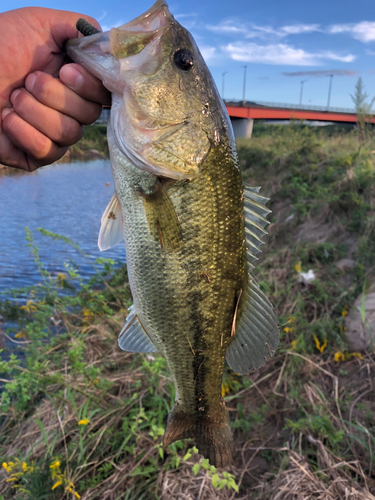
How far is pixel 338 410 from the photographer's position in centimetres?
302

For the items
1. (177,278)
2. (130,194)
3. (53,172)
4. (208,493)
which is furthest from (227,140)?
(53,172)

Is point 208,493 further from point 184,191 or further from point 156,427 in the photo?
point 184,191

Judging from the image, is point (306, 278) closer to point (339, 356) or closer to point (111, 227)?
point (339, 356)

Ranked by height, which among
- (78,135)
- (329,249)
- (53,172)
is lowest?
(53,172)

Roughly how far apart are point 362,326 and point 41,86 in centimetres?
374

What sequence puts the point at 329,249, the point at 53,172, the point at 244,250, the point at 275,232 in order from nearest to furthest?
1. the point at 244,250
2. the point at 329,249
3. the point at 275,232
4. the point at 53,172

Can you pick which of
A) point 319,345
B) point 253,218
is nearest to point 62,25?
point 253,218

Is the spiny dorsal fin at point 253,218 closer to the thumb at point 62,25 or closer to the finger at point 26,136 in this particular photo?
the finger at point 26,136

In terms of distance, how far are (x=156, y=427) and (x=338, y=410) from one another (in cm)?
162

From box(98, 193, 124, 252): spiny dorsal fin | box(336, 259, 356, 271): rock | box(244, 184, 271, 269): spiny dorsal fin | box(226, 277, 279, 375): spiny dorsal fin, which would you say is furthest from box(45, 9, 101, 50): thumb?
box(336, 259, 356, 271): rock

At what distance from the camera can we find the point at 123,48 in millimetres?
1404

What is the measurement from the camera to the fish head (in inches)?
57.4

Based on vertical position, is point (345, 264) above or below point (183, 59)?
below

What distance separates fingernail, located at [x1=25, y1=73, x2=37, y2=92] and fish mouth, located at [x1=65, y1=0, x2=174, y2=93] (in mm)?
207
